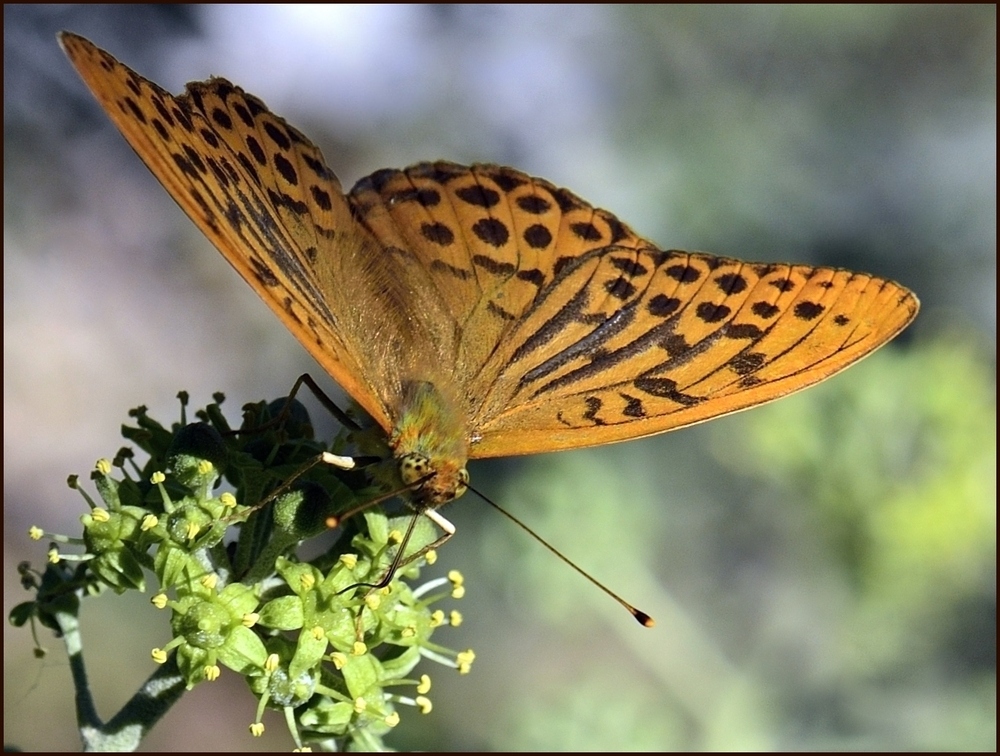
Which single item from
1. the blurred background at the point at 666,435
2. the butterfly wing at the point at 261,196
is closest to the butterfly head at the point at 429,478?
the butterfly wing at the point at 261,196

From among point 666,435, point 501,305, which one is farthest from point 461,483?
point 666,435

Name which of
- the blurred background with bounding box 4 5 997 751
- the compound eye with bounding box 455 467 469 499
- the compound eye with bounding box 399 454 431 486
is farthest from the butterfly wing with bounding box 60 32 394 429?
the blurred background with bounding box 4 5 997 751

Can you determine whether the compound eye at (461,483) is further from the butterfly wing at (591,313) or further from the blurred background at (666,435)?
the blurred background at (666,435)

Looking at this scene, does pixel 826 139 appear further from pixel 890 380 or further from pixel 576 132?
pixel 890 380

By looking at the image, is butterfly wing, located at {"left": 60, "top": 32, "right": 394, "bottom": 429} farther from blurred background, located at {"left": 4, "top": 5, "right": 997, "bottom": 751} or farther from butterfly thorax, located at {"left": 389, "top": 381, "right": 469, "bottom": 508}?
blurred background, located at {"left": 4, "top": 5, "right": 997, "bottom": 751}

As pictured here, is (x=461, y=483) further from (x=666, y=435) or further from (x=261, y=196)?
(x=666, y=435)
